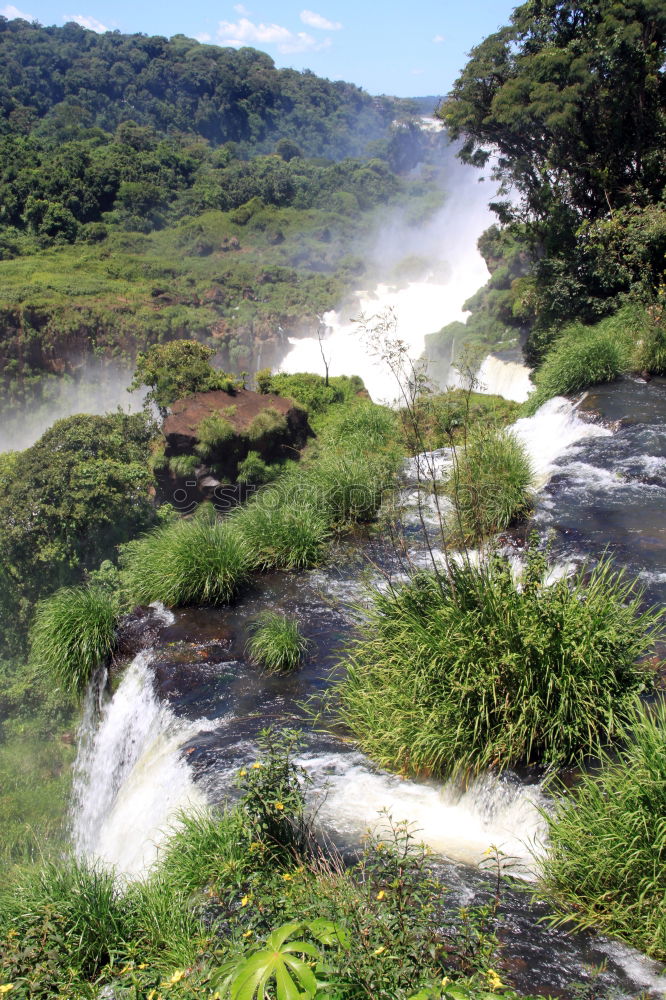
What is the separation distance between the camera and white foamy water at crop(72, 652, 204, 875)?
532cm

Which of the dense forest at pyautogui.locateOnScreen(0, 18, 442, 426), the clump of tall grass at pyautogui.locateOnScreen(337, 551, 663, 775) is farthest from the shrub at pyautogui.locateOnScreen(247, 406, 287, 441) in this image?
the dense forest at pyautogui.locateOnScreen(0, 18, 442, 426)

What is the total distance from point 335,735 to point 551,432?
7833 millimetres

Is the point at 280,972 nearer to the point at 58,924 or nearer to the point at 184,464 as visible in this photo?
the point at 58,924

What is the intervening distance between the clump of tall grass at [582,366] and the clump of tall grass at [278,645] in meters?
7.55

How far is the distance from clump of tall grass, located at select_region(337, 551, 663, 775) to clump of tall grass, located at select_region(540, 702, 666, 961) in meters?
0.56

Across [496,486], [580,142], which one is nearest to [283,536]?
[496,486]

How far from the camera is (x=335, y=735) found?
5.49 m

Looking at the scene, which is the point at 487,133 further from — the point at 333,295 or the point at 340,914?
the point at 333,295

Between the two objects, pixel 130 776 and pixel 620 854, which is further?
pixel 130 776

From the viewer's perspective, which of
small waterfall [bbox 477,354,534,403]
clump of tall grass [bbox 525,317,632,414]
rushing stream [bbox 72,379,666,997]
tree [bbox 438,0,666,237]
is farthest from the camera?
small waterfall [bbox 477,354,534,403]

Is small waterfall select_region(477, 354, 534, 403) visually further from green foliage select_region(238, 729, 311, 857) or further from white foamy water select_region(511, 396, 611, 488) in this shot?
green foliage select_region(238, 729, 311, 857)

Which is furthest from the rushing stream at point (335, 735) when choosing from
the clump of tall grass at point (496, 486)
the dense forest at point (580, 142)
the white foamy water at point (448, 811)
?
the dense forest at point (580, 142)

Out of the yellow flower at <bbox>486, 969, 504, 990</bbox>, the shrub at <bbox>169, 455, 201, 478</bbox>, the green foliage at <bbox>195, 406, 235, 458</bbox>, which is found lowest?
the shrub at <bbox>169, 455, 201, 478</bbox>

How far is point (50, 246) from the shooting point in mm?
46156
